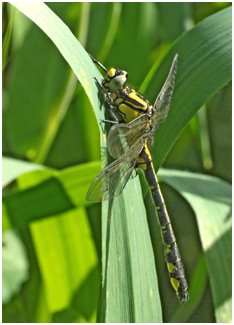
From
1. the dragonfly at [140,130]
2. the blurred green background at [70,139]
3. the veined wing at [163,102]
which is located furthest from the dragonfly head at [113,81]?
the blurred green background at [70,139]

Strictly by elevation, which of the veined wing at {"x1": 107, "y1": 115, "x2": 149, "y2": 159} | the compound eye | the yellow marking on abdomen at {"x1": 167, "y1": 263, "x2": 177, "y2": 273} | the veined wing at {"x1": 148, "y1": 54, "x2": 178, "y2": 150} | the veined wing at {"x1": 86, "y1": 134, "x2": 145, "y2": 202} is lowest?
the yellow marking on abdomen at {"x1": 167, "y1": 263, "x2": 177, "y2": 273}

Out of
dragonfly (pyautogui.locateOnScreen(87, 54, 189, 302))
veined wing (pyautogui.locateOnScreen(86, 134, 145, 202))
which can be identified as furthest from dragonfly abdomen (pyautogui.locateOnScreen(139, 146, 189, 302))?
veined wing (pyautogui.locateOnScreen(86, 134, 145, 202))

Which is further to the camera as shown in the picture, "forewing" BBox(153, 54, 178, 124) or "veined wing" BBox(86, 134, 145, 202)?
"forewing" BBox(153, 54, 178, 124)

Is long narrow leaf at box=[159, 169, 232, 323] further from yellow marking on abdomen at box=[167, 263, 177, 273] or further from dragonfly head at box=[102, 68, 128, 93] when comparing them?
dragonfly head at box=[102, 68, 128, 93]

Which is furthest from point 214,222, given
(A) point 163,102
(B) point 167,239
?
A: (A) point 163,102

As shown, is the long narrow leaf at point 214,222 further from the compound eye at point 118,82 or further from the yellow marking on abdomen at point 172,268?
the compound eye at point 118,82

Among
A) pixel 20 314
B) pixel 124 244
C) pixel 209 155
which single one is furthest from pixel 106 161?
pixel 209 155

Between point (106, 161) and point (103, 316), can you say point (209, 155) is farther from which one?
point (103, 316)

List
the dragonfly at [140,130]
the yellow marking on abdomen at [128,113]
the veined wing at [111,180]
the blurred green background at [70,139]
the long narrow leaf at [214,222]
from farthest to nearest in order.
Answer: the blurred green background at [70,139]
the long narrow leaf at [214,222]
the yellow marking on abdomen at [128,113]
the dragonfly at [140,130]
the veined wing at [111,180]
